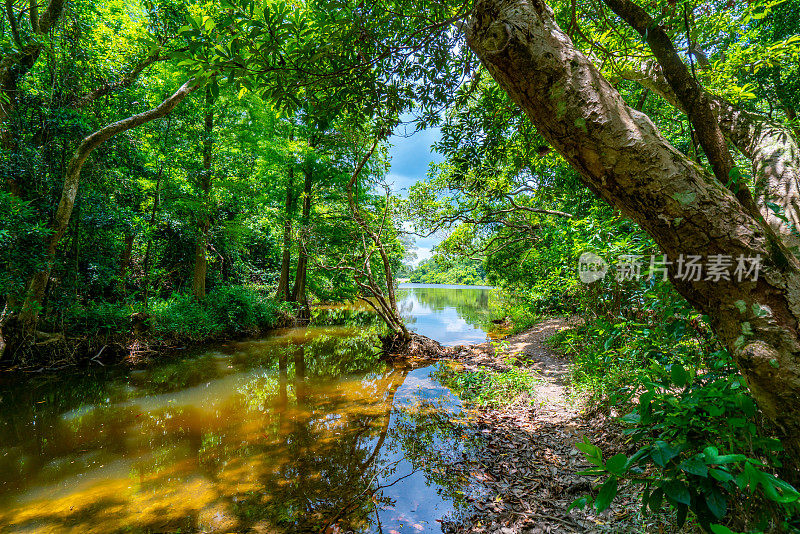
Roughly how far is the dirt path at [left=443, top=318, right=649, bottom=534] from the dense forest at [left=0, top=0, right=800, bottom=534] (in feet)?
1.30

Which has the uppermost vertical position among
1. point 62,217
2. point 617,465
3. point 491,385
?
point 62,217

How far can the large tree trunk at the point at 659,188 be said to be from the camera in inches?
42.1

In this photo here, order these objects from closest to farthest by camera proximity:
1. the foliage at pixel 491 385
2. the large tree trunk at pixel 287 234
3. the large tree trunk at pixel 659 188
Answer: the large tree trunk at pixel 659 188
the foliage at pixel 491 385
the large tree trunk at pixel 287 234

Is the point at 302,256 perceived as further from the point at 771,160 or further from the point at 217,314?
the point at 771,160

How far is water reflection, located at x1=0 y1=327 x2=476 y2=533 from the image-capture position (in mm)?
2639

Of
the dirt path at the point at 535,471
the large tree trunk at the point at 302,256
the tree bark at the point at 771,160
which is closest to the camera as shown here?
the tree bark at the point at 771,160

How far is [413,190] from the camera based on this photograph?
29.2 feet

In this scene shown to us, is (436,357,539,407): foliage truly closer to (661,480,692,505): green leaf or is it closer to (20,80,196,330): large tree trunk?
(661,480,692,505): green leaf

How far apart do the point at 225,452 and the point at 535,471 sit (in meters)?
3.52

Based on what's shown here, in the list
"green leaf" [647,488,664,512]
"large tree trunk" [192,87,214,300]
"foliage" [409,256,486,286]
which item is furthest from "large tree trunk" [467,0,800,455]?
"large tree trunk" [192,87,214,300]

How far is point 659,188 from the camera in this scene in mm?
1136

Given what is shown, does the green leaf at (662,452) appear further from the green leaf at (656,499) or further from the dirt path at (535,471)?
the dirt path at (535,471)

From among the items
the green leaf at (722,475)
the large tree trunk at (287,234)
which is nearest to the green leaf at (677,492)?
the green leaf at (722,475)

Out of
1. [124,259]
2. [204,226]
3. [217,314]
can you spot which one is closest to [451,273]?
[204,226]
